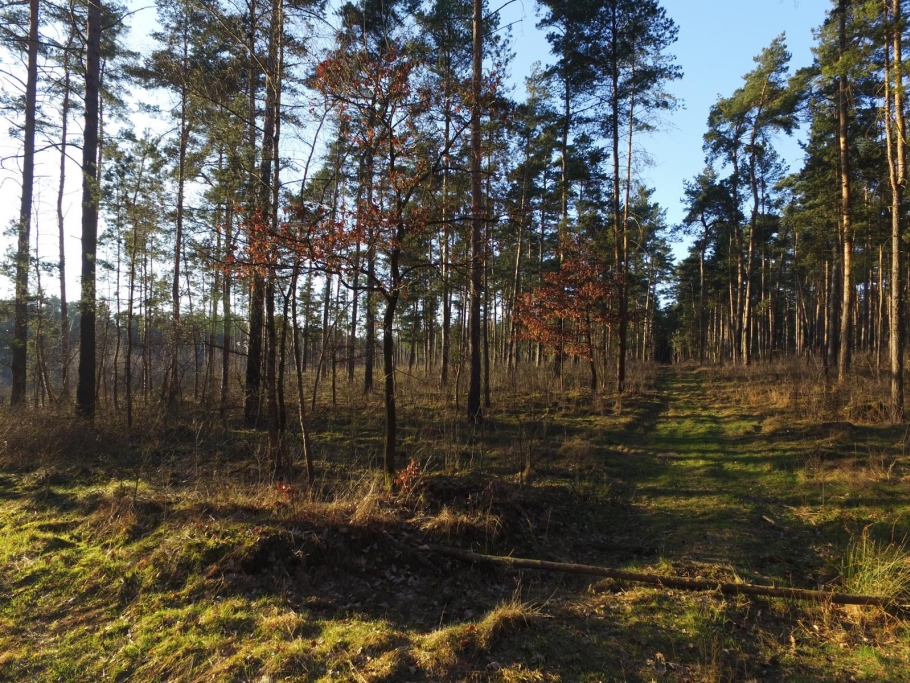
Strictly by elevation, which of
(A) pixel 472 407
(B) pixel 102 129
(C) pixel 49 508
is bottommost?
(C) pixel 49 508

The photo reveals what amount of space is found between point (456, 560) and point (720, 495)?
4879mm

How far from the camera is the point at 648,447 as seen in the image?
10.7 metres

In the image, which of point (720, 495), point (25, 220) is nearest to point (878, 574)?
point (720, 495)

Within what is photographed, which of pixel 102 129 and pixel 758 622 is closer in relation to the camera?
pixel 758 622

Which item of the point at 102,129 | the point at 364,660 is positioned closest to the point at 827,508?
the point at 364,660

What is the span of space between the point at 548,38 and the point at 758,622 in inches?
730

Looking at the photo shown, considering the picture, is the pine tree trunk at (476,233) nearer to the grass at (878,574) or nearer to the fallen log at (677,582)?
the fallen log at (677,582)

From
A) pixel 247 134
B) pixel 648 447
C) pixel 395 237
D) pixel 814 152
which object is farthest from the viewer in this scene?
pixel 814 152

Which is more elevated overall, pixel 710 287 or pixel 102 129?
pixel 102 129

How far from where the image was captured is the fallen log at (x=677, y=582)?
14.0 ft

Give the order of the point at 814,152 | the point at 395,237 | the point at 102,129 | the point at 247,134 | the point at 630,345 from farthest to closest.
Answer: the point at 630,345, the point at 814,152, the point at 102,129, the point at 247,134, the point at 395,237

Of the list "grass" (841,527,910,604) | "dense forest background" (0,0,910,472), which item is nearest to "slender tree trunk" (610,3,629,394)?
"dense forest background" (0,0,910,472)

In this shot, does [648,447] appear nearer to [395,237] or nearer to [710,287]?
[395,237]

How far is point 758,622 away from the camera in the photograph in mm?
4207
